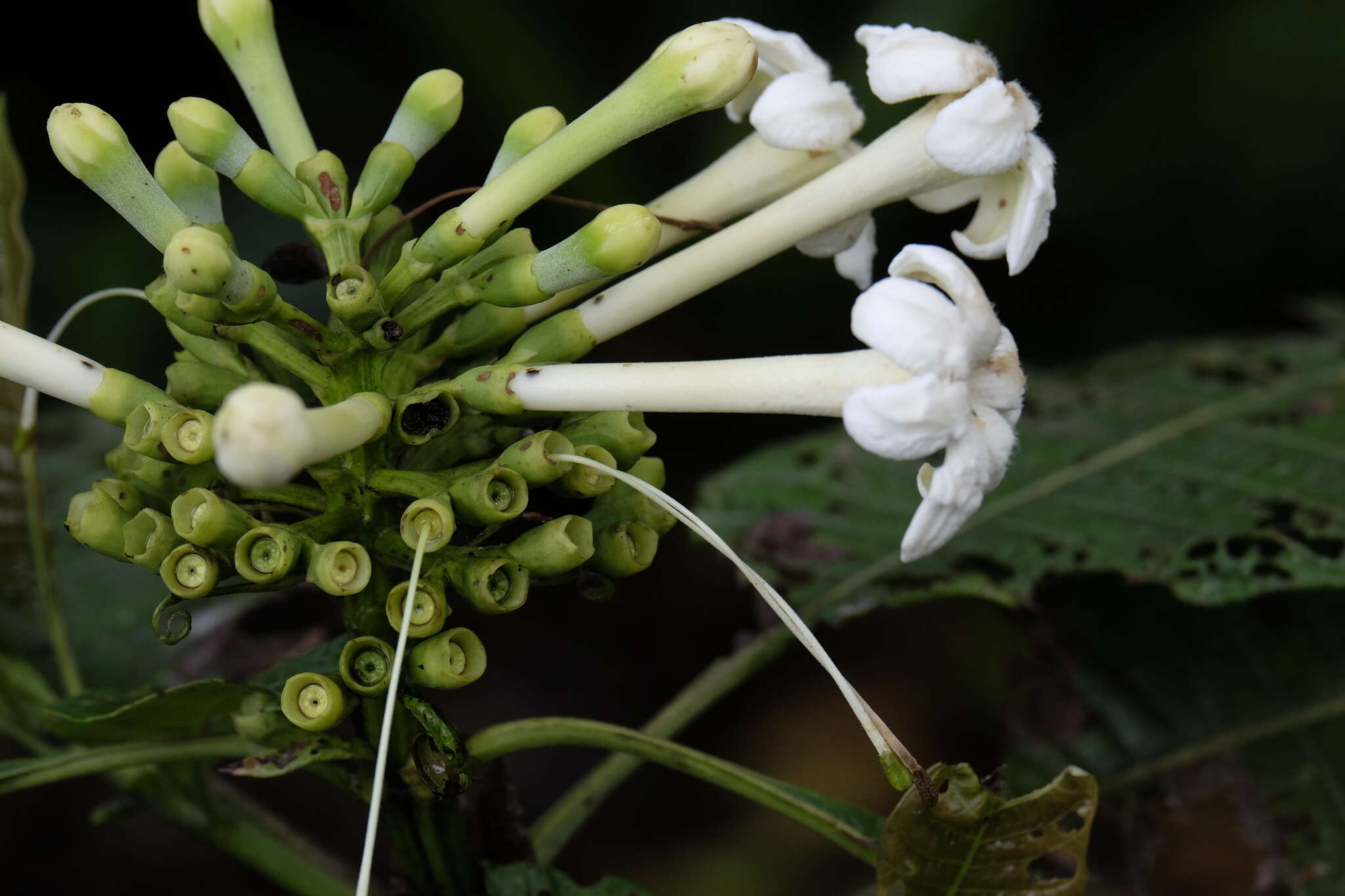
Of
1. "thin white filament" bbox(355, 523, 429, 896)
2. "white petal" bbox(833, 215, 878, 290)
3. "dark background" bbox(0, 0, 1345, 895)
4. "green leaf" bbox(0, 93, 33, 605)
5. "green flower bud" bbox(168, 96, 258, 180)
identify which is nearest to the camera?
"thin white filament" bbox(355, 523, 429, 896)

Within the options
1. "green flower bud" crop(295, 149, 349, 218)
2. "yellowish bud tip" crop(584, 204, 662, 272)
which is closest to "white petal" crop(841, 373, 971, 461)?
"yellowish bud tip" crop(584, 204, 662, 272)

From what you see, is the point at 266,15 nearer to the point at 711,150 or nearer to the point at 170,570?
the point at 170,570

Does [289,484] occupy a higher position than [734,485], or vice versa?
[289,484]

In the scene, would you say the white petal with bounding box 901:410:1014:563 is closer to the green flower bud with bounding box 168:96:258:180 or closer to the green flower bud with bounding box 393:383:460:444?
the green flower bud with bounding box 393:383:460:444

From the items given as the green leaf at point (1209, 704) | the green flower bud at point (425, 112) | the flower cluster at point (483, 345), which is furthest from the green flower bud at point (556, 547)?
the green leaf at point (1209, 704)

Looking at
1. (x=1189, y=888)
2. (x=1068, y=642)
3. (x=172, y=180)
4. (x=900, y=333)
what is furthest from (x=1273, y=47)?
(x=172, y=180)

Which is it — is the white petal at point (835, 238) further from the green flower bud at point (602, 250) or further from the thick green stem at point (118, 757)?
the thick green stem at point (118, 757)
